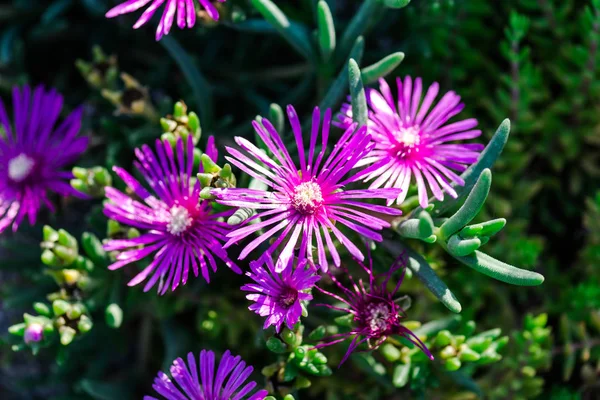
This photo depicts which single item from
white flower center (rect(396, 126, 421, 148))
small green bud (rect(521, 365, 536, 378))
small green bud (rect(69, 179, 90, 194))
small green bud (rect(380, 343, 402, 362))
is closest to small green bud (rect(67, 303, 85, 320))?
small green bud (rect(69, 179, 90, 194))

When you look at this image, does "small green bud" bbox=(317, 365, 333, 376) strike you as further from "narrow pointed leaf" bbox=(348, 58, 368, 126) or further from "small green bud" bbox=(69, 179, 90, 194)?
"small green bud" bbox=(69, 179, 90, 194)

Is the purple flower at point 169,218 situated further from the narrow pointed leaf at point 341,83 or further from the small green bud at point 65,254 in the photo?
the narrow pointed leaf at point 341,83

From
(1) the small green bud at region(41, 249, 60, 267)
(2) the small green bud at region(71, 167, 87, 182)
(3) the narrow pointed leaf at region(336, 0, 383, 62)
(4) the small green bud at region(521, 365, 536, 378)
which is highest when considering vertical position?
(3) the narrow pointed leaf at region(336, 0, 383, 62)

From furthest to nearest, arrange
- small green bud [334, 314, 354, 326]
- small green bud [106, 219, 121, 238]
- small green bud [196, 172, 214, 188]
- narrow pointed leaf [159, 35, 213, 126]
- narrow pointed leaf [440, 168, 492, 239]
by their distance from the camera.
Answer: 1. narrow pointed leaf [159, 35, 213, 126]
2. small green bud [106, 219, 121, 238]
3. small green bud [334, 314, 354, 326]
4. small green bud [196, 172, 214, 188]
5. narrow pointed leaf [440, 168, 492, 239]

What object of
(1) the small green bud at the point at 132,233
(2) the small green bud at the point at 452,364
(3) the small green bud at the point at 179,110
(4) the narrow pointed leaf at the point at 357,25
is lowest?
(2) the small green bud at the point at 452,364

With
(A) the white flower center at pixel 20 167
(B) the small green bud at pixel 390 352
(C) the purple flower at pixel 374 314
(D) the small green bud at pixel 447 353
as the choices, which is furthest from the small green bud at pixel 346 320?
(A) the white flower center at pixel 20 167

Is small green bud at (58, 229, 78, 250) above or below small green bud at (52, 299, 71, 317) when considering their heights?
above

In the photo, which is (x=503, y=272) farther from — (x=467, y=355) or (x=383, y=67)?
(x=383, y=67)
